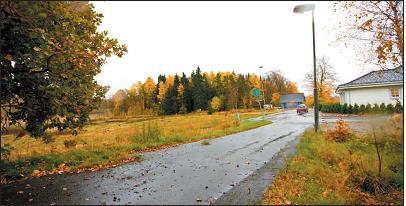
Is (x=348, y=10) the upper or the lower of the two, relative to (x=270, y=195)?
upper

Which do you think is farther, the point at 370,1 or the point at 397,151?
the point at 370,1

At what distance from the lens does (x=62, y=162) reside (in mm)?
8656

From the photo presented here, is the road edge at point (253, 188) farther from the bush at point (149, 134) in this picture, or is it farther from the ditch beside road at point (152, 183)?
the bush at point (149, 134)

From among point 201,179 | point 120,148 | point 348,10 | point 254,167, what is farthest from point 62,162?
point 348,10

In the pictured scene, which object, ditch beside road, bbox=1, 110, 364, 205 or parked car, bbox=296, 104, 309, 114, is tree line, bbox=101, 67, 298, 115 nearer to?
ditch beside road, bbox=1, 110, 364, 205

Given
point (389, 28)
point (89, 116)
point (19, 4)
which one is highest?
point (389, 28)

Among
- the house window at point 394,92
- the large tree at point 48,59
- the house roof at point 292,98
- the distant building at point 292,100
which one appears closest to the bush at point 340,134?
the large tree at point 48,59

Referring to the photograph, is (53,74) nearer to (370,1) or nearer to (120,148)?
(120,148)

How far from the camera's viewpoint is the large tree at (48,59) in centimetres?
429

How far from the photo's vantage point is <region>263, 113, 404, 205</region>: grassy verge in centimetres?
499

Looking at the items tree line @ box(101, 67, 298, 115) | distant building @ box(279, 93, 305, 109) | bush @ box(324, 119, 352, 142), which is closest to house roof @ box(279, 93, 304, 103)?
distant building @ box(279, 93, 305, 109)

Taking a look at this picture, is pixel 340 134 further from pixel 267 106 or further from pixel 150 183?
pixel 267 106

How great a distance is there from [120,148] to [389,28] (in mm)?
9715

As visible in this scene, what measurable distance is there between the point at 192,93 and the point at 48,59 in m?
10.1
